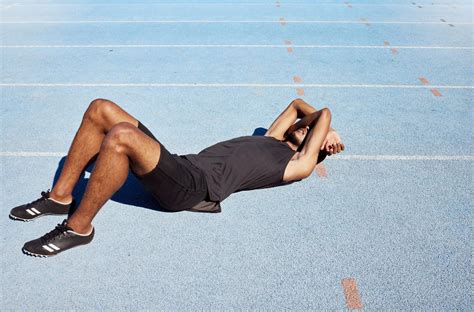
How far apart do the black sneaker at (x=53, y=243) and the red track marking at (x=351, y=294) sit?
1825 millimetres

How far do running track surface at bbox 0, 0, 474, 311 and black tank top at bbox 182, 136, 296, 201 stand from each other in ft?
0.85

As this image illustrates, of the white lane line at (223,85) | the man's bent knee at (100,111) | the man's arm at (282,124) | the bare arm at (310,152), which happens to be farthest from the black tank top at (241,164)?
the white lane line at (223,85)

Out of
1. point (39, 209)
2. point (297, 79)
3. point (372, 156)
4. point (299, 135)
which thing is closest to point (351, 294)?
point (299, 135)

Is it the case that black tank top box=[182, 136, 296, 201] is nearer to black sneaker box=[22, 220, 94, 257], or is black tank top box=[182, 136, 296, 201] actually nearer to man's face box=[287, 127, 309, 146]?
man's face box=[287, 127, 309, 146]

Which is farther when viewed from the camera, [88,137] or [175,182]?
[88,137]

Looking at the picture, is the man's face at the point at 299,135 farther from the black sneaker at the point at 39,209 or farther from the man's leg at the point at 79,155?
the black sneaker at the point at 39,209

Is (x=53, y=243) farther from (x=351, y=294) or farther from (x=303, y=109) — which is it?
(x=303, y=109)

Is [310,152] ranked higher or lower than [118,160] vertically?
lower

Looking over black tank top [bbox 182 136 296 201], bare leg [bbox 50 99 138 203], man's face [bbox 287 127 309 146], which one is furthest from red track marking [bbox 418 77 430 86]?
bare leg [bbox 50 99 138 203]

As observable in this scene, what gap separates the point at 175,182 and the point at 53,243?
920 millimetres

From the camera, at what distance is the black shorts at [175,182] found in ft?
8.86

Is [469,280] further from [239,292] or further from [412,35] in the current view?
[412,35]

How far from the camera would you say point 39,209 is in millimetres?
3125

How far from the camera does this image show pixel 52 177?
3729mm
